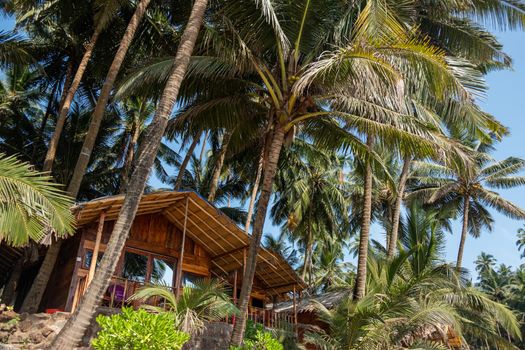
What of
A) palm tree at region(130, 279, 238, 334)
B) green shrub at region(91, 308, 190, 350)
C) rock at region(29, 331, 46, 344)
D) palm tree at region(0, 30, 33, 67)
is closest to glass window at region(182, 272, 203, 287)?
palm tree at region(130, 279, 238, 334)

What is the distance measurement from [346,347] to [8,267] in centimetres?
1249

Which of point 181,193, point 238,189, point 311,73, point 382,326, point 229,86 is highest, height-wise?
point 238,189

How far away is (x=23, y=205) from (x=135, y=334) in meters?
2.17

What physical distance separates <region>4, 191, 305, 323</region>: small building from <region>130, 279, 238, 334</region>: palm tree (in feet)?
8.98

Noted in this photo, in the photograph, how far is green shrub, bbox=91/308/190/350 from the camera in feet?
19.1

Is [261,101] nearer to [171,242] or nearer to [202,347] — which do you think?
[171,242]

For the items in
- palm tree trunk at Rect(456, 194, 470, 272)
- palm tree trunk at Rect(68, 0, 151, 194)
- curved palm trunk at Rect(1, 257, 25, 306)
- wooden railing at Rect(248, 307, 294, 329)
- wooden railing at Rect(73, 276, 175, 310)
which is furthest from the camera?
palm tree trunk at Rect(456, 194, 470, 272)

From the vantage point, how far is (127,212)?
657 centimetres

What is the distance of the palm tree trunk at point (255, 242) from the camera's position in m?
8.29

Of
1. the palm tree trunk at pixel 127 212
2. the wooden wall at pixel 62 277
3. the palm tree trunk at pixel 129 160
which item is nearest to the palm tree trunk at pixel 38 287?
the wooden wall at pixel 62 277

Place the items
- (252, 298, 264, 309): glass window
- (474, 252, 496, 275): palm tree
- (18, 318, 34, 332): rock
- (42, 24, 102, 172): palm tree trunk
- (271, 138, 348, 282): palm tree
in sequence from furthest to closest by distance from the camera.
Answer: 1. (474, 252, 496, 275): palm tree
2. (271, 138, 348, 282): palm tree
3. (252, 298, 264, 309): glass window
4. (42, 24, 102, 172): palm tree trunk
5. (18, 318, 34, 332): rock

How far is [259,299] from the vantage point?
50.9 ft

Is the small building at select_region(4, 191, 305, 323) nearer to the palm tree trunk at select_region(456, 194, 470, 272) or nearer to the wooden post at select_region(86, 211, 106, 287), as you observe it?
the wooden post at select_region(86, 211, 106, 287)

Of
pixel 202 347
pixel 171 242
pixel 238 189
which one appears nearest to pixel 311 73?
pixel 202 347
